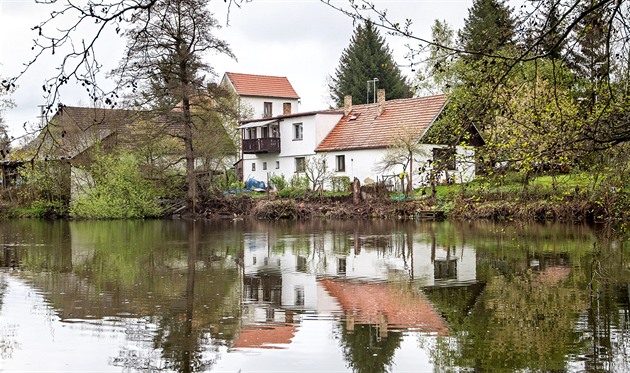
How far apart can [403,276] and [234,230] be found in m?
18.3

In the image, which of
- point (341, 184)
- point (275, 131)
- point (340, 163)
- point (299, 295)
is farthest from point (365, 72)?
point (299, 295)

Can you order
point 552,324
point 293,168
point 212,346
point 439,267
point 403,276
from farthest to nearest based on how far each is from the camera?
point 293,168
point 439,267
point 403,276
point 552,324
point 212,346

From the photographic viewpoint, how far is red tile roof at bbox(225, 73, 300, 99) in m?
77.4

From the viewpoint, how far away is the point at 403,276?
54.0 ft

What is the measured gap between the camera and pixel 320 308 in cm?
1252

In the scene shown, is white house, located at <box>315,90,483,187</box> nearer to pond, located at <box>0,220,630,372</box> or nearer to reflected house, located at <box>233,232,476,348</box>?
reflected house, located at <box>233,232,476,348</box>

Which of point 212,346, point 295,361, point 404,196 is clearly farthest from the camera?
point 404,196

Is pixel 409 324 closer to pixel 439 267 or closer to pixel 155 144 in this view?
pixel 439 267

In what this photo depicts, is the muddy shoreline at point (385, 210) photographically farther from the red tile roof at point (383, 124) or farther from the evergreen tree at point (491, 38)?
the evergreen tree at point (491, 38)

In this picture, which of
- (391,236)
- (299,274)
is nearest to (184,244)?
(391,236)

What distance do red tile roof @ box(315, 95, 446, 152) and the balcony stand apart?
14.1 ft

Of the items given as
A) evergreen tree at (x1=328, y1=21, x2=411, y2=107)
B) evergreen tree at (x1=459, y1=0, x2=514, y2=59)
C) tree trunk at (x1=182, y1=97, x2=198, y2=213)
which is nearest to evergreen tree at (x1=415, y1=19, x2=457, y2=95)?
evergreen tree at (x1=459, y1=0, x2=514, y2=59)

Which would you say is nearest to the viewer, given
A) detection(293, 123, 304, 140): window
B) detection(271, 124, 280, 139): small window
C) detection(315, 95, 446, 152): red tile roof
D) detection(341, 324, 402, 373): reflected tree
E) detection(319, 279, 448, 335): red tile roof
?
detection(341, 324, 402, 373): reflected tree

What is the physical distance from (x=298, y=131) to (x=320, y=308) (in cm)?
4577
